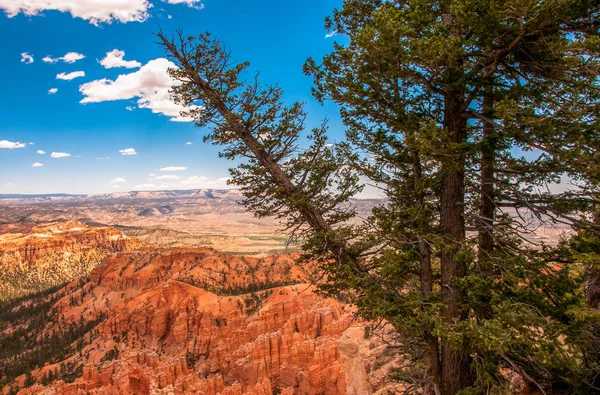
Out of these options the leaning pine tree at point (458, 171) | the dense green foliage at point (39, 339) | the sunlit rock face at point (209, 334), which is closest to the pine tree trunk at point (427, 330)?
the leaning pine tree at point (458, 171)

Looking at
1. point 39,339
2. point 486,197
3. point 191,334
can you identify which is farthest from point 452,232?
point 39,339

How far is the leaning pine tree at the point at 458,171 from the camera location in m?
4.84

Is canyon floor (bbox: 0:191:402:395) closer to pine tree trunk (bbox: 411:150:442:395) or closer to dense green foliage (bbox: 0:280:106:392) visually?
dense green foliage (bbox: 0:280:106:392)

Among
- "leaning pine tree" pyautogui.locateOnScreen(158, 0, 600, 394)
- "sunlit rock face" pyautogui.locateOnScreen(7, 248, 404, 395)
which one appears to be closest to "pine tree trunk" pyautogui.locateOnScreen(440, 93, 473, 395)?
"leaning pine tree" pyautogui.locateOnScreen(158, 0, 600, 394)

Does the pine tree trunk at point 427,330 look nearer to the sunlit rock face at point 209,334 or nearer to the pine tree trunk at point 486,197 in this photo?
the pine tree trunk at point 486,197

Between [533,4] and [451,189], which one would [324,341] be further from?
[533,4]

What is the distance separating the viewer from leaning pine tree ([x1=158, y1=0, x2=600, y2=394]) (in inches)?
191

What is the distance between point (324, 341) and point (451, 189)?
3246cm

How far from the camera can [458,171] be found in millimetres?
6188

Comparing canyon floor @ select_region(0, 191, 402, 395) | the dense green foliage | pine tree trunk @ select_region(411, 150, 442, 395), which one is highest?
pine tree trunk @ select_region(411, 150, 442, 395)

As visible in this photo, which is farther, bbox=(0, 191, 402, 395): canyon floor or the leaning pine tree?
bbox=(0, 191, 402, 395): canyon floor

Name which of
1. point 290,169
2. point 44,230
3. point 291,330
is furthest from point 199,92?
point 44,230

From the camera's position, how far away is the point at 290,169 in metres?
8.48

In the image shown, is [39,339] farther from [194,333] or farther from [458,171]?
[458,171]
